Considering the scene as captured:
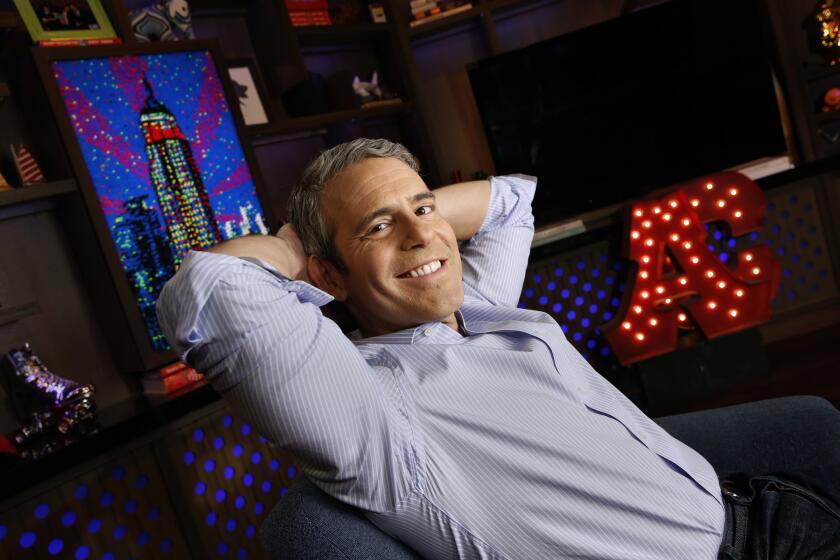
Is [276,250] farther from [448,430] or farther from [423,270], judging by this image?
[448,430]

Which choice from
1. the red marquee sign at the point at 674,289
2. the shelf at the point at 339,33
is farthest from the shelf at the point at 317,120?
the red marquee sign at the point at 674,289

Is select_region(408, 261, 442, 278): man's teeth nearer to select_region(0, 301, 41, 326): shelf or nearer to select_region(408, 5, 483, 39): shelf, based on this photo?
select_region(0, 301, 41, 326): shelf

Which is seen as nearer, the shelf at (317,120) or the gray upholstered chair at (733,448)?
the gray upholstered chair at (733,448)

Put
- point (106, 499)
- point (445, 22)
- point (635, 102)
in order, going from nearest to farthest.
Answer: point (106, 499), point (635, 102), point (445, 22)

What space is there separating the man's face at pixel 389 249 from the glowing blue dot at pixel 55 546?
1059mm

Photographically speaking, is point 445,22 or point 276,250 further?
point 445,22

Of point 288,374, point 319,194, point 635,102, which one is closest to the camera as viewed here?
point 288,374

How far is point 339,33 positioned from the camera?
318 centimetres

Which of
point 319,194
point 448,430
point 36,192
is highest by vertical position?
point 36,192

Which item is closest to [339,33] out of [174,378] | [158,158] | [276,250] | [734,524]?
[158,158]

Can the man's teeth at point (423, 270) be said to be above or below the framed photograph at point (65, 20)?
below

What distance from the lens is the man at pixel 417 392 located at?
925 millimetres

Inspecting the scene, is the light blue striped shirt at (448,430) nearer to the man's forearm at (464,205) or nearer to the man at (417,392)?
the man at (417,392)

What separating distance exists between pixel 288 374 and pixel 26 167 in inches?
65.7
